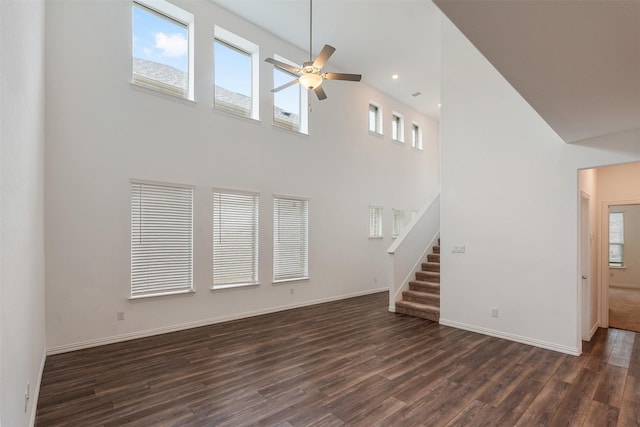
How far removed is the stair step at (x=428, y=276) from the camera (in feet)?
21.2

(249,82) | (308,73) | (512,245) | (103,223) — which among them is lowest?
(512,245)

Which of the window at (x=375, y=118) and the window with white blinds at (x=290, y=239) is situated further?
the window at (x=375, y=118)

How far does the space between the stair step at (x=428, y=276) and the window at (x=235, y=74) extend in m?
4.50

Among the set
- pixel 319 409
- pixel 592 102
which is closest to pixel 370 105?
pixel 592 102

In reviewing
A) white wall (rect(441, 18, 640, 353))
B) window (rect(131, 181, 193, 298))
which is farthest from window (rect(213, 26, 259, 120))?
white wall (rect(441, 18, 640, 353))

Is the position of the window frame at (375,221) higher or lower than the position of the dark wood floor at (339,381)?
higher

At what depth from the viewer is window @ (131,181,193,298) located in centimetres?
471

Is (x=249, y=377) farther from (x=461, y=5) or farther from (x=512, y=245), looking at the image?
(x=512, y=245)

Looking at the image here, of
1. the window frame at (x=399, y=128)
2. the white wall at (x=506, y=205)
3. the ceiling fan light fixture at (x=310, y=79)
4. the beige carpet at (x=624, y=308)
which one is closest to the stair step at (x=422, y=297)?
the white wall at (x=506, y=205)

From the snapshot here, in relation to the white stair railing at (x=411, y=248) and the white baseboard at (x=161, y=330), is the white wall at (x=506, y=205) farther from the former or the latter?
the white baseboard at (x=161, y=330)

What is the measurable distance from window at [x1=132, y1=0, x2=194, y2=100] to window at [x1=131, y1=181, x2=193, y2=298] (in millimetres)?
1618

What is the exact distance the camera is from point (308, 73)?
13.9 ft

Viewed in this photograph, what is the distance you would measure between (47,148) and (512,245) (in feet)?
20.6

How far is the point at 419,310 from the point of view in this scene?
5.86 m
